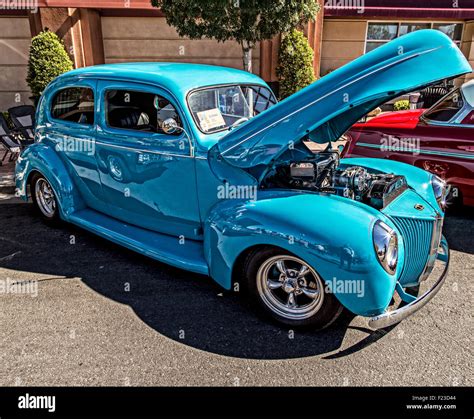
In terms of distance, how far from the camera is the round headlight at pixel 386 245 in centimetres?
280

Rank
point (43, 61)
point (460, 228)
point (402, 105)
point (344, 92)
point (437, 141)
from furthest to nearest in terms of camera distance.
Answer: point (402, 105) < point (43, 61) < point (437, 141) < point (460, 228) < point (344, 92)

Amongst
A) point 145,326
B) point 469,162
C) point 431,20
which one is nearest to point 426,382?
point 145,326

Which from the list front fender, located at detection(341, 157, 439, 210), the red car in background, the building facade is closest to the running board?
front fender, located at detection(341, 157, 439, 210)

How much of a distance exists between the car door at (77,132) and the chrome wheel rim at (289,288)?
7.58 feet

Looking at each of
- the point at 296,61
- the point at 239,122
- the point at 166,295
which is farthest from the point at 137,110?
the point at 296,61

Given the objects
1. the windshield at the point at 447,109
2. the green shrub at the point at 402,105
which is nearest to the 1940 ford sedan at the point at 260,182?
the windshield at the point at 447,109

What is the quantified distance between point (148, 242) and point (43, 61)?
8.74 meters

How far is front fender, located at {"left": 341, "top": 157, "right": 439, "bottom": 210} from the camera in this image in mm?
3789

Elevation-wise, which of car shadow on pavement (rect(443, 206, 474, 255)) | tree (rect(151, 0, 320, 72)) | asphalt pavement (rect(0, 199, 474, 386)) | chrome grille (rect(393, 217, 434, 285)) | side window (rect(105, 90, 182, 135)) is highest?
tree (rect(151, 0, 320, 72))

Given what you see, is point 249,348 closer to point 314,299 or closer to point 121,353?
point 314,299

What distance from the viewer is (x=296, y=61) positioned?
11219mm

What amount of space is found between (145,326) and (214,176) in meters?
1.40

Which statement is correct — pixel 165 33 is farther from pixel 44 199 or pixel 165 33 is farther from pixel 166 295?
pixel 166 295

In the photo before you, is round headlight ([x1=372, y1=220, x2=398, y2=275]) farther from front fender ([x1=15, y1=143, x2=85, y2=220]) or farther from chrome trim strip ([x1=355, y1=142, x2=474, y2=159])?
front fender ([x1=15, y1=143, x2=85, y2=220])
